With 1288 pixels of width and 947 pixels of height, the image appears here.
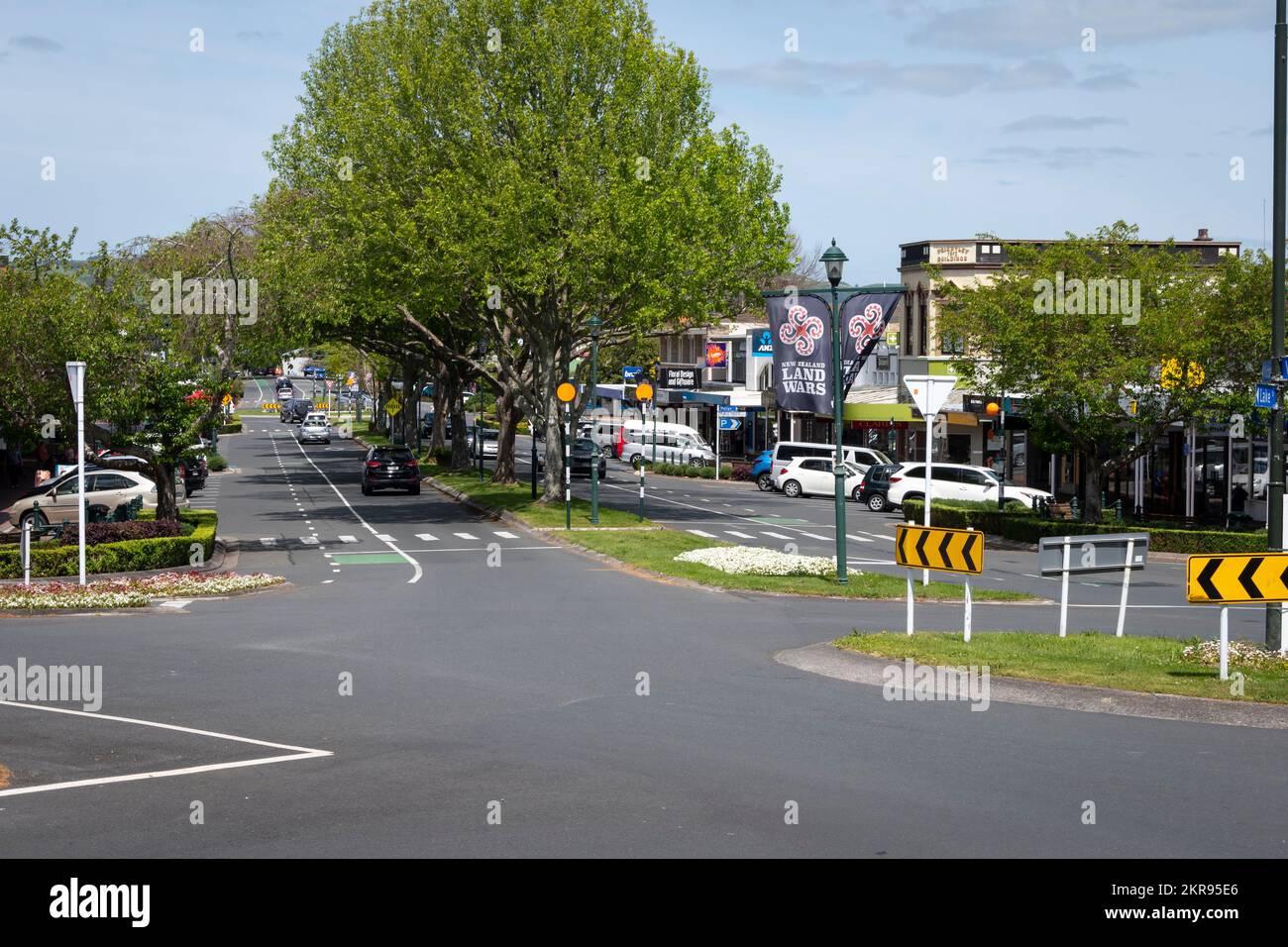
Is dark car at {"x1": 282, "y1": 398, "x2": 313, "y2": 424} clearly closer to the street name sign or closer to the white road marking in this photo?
the street name sign

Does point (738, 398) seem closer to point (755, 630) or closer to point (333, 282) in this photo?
point (333, 282)

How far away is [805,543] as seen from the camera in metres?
34.4

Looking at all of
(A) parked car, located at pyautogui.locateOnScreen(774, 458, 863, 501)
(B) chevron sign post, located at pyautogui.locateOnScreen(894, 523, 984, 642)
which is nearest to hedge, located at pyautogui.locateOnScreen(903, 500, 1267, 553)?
(A) parked car, located at pyautogui.locateOnScreen(774, 458, 863, 501)

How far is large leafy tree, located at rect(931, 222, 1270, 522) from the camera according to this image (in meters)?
33.5

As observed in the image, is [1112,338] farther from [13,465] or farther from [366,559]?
[13,465]

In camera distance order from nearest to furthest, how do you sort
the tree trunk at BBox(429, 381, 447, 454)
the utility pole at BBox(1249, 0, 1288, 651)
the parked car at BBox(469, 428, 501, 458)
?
the utility pole at BBox(1249, 0, 1288, 651) → the tree trunk at BBox(429, 381, 447, 454) → the parked car at BBox(469, 428, 501, 458)

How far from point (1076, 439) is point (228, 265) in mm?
21548

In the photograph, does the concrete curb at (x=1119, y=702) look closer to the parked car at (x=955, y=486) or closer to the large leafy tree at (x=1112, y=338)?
the large leafy tree at (x=1112, y=338)

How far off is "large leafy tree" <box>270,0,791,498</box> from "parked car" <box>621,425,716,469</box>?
28.2 meters

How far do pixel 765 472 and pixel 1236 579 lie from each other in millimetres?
45538

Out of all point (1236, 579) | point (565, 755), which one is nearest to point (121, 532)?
point (565, 755)

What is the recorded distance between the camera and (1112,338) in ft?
116

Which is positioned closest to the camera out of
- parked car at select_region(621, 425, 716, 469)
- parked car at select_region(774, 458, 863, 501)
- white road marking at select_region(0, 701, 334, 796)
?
white road marking at select_region(0, 701, 334, 796)

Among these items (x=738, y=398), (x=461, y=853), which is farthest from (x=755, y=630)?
(x=738, y=398)
